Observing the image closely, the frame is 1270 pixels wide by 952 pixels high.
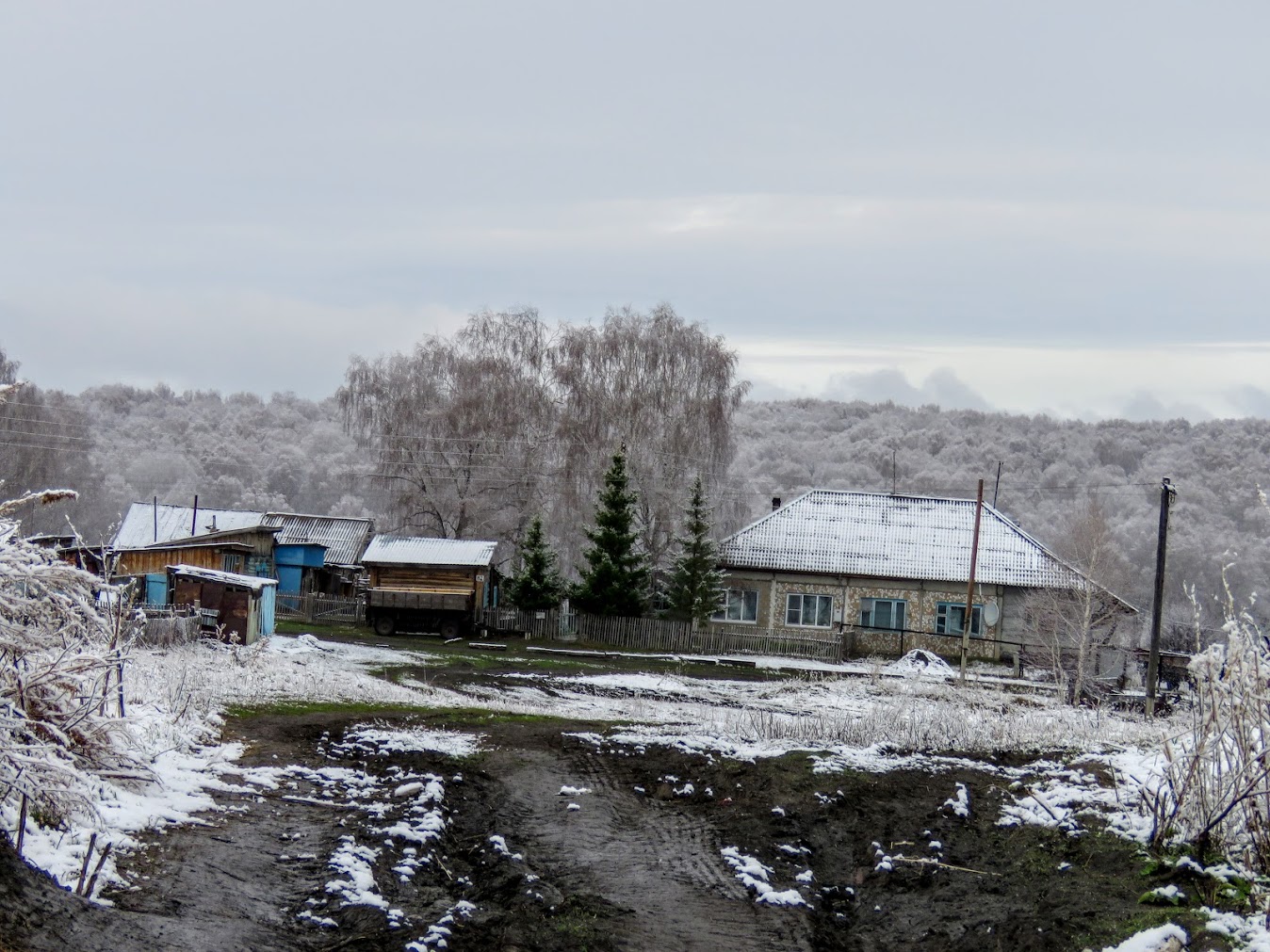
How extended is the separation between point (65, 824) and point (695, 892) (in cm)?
447

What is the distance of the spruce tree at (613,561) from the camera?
40062 millimetres

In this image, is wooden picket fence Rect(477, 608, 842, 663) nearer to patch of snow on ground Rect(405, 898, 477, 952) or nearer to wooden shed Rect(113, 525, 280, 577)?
wooden shed Rect(113, 525, 280, 577)

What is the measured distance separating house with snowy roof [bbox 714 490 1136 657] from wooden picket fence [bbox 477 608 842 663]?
5.95 ft

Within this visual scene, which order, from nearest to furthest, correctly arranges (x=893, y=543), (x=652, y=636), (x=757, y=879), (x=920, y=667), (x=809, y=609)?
(x=757, y=879) → (x=920, y=667) → (x=652, y=636) → (x=809, y=609) → (x=893, y=543)

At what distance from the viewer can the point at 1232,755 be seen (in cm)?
779

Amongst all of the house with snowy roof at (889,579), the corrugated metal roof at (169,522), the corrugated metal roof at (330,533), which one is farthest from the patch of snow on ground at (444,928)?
the corrugated metal roof at (330,533)

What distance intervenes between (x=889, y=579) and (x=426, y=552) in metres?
16.5

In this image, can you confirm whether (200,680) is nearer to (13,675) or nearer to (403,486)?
(13,675)

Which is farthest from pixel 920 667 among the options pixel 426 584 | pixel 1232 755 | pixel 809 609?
pixel 1232 755

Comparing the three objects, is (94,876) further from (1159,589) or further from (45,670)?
(1159,589)

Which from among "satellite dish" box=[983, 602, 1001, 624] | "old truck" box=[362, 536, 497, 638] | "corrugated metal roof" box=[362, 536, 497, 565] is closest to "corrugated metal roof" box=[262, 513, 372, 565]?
"corrugated metal roof" box=[362, 536, 497, 565]

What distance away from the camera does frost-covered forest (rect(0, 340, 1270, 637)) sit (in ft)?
221

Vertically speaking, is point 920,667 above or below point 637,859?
below

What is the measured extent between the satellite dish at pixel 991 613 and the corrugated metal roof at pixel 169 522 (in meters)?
29.5
